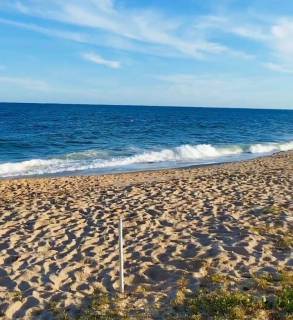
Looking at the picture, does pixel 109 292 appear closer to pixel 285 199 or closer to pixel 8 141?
pixel 285 199

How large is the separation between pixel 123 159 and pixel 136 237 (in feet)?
62.8

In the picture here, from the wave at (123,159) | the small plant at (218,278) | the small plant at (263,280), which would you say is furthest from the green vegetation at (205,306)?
the wave at (123,159)

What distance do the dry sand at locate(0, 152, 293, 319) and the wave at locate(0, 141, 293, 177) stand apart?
9557 mm

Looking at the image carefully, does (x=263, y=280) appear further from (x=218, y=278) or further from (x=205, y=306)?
(x=205, y=306)

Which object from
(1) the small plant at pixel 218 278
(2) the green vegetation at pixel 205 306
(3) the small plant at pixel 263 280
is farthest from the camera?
(1) the small plant at pixel 218 278

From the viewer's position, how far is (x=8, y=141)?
3756cm

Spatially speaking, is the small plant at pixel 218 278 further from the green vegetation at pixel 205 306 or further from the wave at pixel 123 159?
the wave at pixel 123 159

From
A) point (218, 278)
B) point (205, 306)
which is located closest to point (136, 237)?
point (218, 278)

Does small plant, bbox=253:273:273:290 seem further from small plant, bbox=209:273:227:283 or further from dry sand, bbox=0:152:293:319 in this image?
small plant, bbox=209:273:227:283

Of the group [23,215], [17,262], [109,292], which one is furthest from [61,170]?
[109,292]

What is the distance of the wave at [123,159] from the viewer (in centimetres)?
2302

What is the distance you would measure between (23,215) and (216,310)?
623cm

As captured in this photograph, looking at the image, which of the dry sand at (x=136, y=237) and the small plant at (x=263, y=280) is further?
the dry sand at (x=136, y=237)

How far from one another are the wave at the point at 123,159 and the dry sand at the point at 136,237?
9.56m
